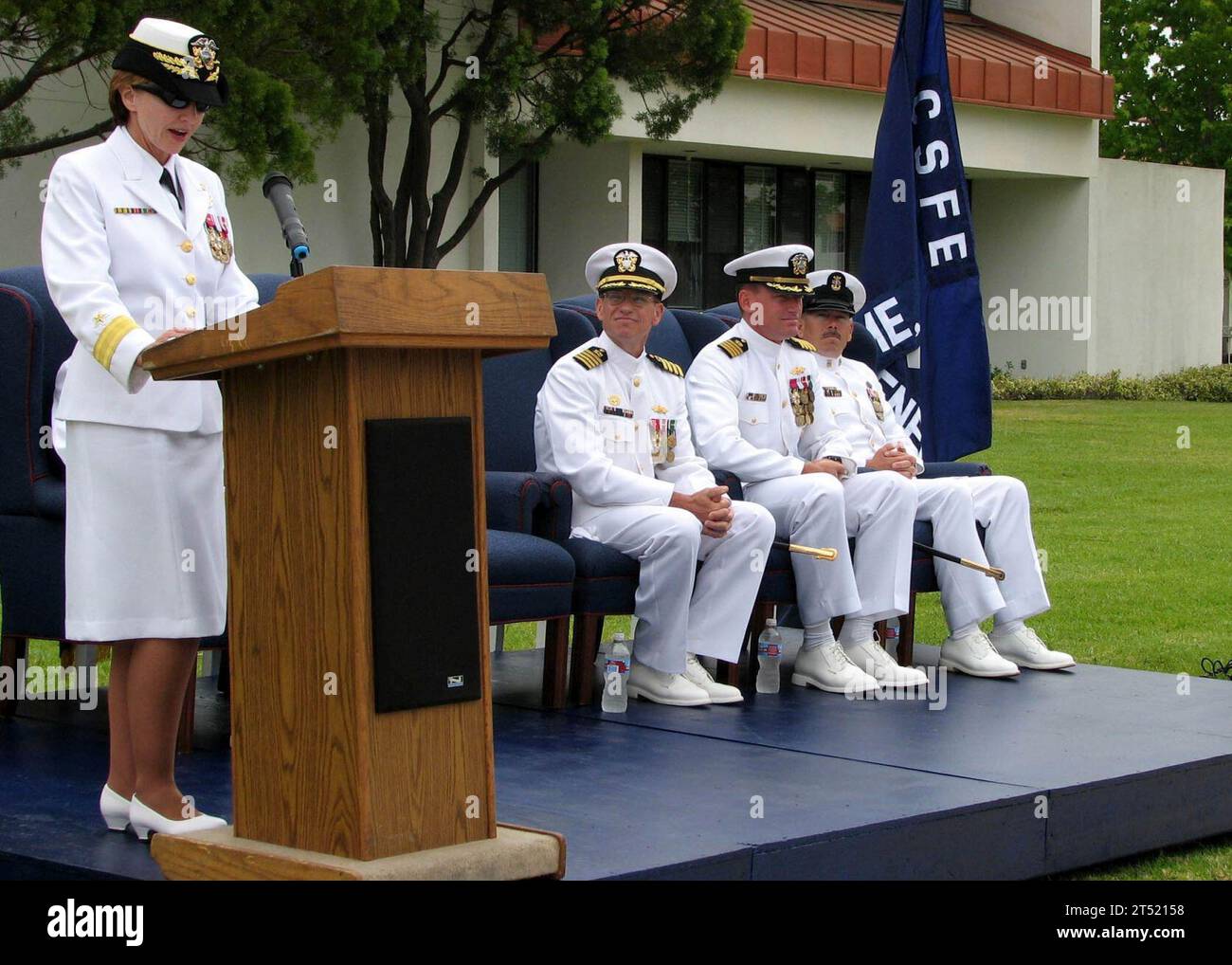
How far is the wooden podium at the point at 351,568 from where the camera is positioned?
320cm

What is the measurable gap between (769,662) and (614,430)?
958 millimetres

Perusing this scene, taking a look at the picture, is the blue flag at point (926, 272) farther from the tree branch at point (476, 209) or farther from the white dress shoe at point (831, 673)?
the tree branch at point (476, 209)

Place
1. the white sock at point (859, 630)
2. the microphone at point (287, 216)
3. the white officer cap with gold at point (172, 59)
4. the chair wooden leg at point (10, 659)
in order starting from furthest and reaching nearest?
the white sock at point (859, 630), the chair wooden leg at point (10, 659), the white officer cap with gold at point (172, 59), the microphone at point (287, 216)

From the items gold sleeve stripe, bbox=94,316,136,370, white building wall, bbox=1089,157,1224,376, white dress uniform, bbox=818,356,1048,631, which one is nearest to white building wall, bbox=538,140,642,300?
white building wall, bbox=1089,157,1224,376

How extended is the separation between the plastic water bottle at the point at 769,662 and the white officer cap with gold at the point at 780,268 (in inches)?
54.4

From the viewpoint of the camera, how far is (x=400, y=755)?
3.24 metres

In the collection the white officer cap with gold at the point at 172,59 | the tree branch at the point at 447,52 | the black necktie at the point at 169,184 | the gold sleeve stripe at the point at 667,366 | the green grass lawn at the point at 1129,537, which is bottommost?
the green grass lawn at the point at 1129,537

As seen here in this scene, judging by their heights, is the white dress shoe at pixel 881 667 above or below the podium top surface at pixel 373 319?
below

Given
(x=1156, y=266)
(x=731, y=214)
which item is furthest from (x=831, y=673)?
(x=1156, y=266)

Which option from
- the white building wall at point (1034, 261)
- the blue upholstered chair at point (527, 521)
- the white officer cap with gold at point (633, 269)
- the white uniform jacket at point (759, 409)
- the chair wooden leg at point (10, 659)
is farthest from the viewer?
the white building wall at point (1034, 261)

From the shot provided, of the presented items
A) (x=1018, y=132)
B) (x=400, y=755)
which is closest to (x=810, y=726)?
(x=400, y=755)

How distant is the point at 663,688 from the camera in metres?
5.82

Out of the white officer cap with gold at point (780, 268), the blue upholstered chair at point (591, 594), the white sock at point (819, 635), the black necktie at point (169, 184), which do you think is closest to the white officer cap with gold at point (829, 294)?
the white officer cap with gold at point (780, 268)

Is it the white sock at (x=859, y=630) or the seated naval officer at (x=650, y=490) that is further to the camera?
the white sock at (x=859, y=630)
